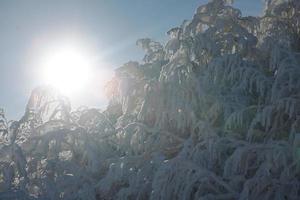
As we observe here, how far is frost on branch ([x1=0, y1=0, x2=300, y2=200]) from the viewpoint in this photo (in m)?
4.72

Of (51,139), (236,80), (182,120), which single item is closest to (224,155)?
(182,120)

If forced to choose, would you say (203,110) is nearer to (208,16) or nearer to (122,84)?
(122,84)

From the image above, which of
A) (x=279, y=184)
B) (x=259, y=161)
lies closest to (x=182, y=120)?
(x=259, y=161)

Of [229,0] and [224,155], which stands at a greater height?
[229,0]

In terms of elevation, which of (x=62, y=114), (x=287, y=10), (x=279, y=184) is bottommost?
(x=279, y=184)

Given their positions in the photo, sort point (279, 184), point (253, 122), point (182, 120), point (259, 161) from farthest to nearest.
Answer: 1. point (182, 120)
2. point (253, 122)
3. point (259, 161)
4. point (279, 184)

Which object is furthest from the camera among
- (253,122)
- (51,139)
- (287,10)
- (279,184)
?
(287,10)

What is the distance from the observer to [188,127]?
249 inches

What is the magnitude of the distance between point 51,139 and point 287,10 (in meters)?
4.50

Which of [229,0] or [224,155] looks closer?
[224,155]

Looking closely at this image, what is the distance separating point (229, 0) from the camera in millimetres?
7336

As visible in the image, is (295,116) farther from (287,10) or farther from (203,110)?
(287,10)

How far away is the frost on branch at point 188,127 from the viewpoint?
15.5 feet

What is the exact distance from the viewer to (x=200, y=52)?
6574mm
